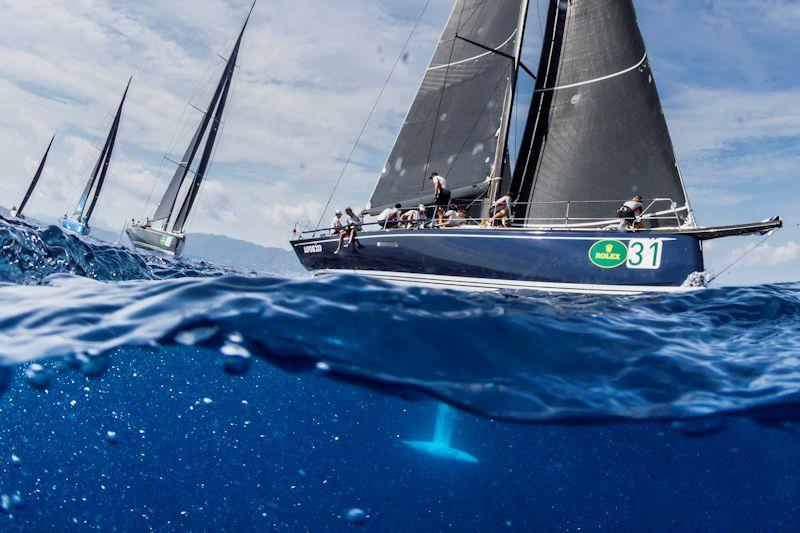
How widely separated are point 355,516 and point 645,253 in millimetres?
7947

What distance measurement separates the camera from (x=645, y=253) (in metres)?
11.2

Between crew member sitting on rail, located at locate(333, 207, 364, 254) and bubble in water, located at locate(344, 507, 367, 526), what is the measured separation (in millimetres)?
9361

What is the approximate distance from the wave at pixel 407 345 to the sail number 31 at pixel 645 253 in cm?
654

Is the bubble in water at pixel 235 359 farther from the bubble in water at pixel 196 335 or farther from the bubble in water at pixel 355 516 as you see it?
the bubble in water at pixel 355 516

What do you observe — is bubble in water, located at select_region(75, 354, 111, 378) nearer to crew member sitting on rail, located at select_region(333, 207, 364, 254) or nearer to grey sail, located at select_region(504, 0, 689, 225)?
grey sail, located at select_region(504, 0, 689, 225)

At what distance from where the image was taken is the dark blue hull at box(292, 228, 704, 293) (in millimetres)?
11039

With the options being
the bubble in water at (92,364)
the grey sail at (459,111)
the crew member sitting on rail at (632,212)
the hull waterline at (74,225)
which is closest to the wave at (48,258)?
the bubble in water at (92,364)

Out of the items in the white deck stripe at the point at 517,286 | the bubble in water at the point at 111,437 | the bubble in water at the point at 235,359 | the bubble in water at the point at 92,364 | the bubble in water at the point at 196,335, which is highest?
the white deck stripe at the point at 517,286

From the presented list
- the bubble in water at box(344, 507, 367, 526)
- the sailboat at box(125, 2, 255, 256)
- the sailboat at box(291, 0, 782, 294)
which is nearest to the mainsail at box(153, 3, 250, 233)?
the sailboat at box(125, 2, 255, 256)

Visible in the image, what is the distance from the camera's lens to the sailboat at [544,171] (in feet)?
37.5

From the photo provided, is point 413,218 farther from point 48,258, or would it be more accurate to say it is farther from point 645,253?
point 48,258

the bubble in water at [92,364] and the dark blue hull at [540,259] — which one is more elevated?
the dark blue hull at [540,259]

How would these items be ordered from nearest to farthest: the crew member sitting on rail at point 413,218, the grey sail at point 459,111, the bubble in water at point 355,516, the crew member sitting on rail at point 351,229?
the bubble in water at point 355,516, the crew member sitting on rail at point 413,218, the crew member sitting on rail at point 351,229, the grey sail at point 459,111

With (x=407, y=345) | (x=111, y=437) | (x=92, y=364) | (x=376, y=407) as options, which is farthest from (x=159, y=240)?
(x=407, y=345)
